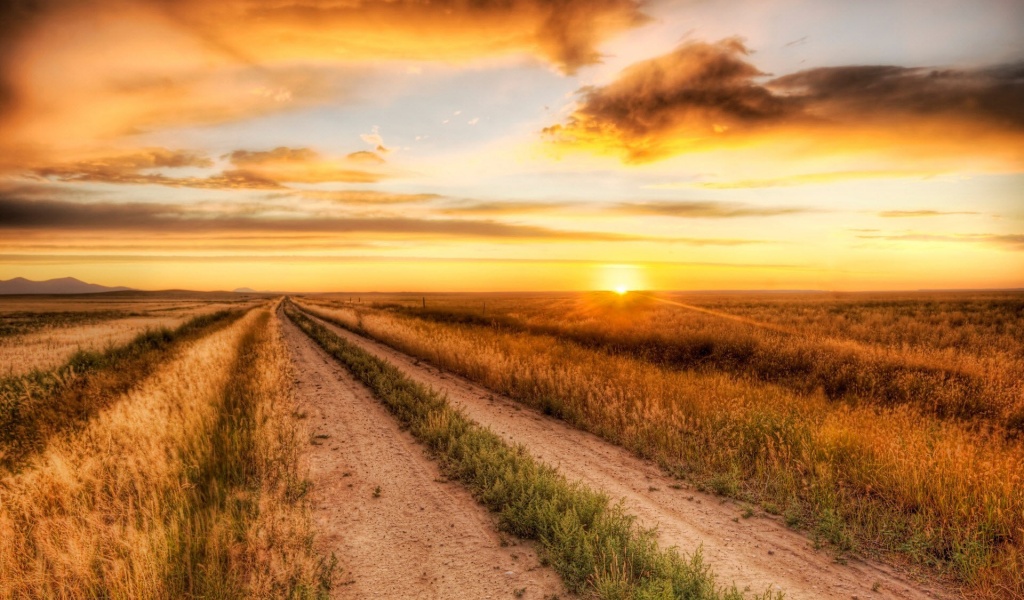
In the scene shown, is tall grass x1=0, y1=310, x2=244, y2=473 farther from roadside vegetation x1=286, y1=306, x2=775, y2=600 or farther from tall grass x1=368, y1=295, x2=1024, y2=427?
tall grass x1=368, y1=295, x2=1024, y2=427

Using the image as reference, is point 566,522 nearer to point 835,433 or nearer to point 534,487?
point 534,487

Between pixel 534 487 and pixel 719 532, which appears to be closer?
pixel 719 532

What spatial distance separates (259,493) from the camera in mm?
6520

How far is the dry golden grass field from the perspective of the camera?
Answer: 4637mm

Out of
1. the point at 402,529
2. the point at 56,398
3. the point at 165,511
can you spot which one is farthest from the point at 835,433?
the point at 56,398

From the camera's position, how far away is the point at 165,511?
17.8 ft

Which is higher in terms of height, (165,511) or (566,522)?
(165,511)

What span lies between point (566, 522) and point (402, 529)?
2.17 m

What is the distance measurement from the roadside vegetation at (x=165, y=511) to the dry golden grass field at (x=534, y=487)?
3cm

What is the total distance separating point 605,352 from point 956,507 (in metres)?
12.6

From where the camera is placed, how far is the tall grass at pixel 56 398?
8.82 m

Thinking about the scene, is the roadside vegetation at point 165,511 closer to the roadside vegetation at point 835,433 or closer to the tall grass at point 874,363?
the roadside vegetation at point 835,433

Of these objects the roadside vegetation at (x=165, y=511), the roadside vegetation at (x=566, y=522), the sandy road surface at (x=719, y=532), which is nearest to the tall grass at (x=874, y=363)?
the sandy road surface at (x=719, y=532)

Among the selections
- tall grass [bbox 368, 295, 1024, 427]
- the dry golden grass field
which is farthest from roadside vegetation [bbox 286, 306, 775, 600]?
tall grass [bbox 368, 295, 1024, 427]
